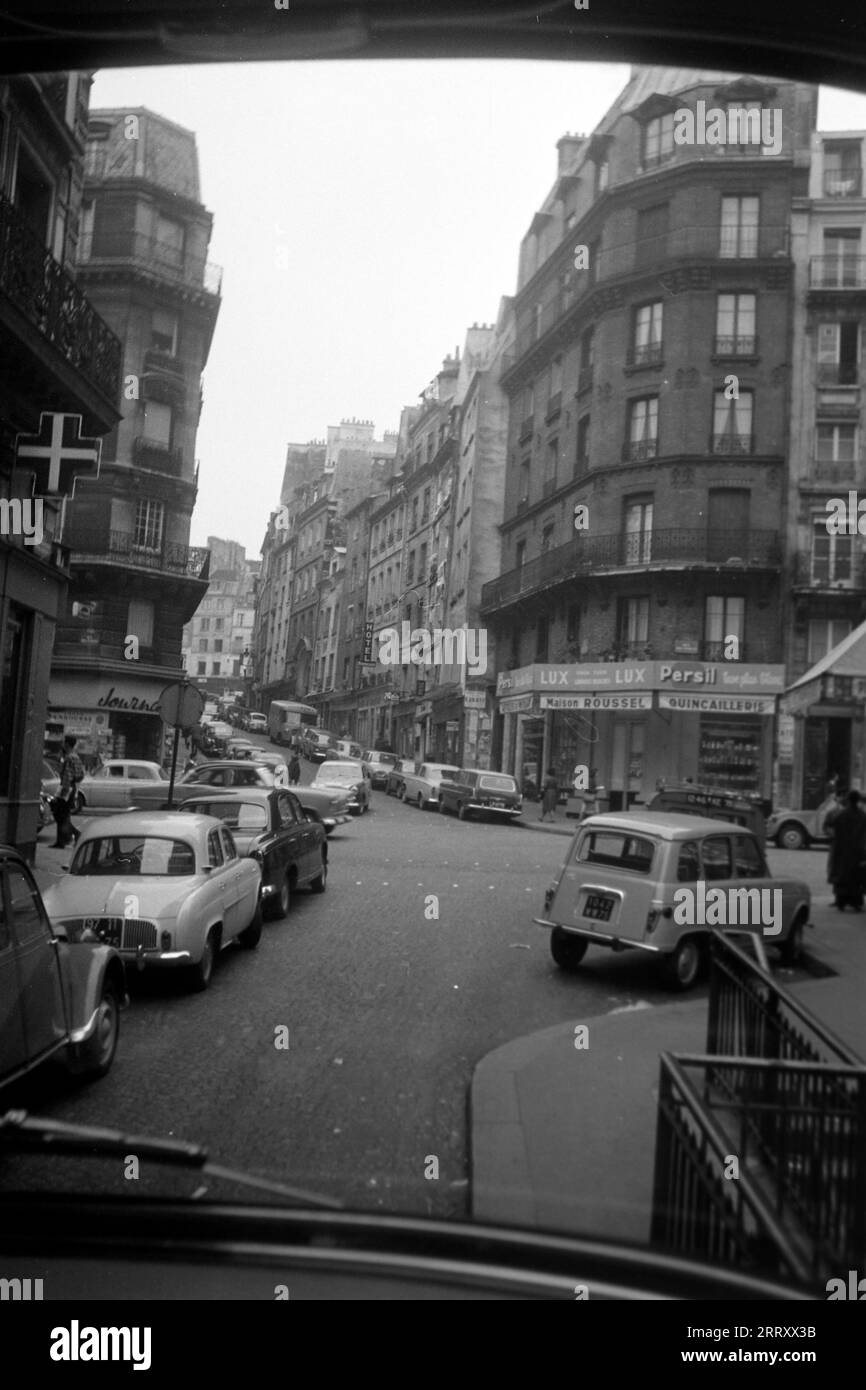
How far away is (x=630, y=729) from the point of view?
14984mm

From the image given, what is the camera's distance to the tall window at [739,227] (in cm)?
1299

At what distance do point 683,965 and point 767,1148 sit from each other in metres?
5.85

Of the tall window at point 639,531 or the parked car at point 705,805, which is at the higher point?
the tall window at point 639,531

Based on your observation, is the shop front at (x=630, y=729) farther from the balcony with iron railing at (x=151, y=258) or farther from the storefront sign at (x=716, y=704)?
the balcony with iron railing at (x=151, y=258)

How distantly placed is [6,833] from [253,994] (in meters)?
6.27

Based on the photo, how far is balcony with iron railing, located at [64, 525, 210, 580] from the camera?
6527 mm

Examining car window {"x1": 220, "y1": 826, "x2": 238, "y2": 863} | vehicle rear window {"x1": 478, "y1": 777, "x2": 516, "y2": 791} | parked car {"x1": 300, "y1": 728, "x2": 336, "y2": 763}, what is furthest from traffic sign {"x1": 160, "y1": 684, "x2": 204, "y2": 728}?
vehicle rear window {"x1": 478, "y1": 777, "x2": 516, "y2": 791}

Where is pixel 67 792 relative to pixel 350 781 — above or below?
below

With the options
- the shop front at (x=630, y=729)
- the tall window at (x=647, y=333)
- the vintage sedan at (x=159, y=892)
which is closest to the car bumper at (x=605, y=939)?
the vintage sedan at (x=159, y=892)

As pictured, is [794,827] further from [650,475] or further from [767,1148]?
[767,1148]

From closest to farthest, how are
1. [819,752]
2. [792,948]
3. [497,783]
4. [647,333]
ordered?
[792,948]
[497,783]
[819,752]
[647,333]

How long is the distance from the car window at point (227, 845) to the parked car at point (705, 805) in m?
4.72

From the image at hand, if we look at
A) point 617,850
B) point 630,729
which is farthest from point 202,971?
point 630,729
